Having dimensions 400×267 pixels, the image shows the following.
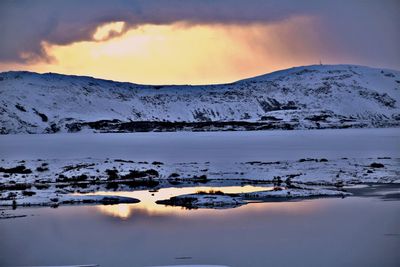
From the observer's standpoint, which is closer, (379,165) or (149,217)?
(149,217)

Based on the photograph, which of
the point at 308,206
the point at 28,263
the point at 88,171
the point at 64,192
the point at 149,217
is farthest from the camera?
the point at 88,171

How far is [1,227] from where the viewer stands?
25359 mm

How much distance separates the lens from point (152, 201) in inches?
1286

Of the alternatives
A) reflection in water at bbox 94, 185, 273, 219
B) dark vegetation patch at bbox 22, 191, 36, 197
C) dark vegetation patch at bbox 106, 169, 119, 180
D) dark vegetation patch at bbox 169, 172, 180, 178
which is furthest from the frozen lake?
dark vegetation patch at bbox 22, 191, 36, 197

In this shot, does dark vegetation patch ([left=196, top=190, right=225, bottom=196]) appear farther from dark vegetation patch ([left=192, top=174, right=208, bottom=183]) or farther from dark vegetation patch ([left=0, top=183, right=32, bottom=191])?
dark vegetation patch ([left=0, top=183, right=32, bottom=191])

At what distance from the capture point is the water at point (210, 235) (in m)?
19.8

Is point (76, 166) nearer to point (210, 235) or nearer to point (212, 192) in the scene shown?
point (212, 192)

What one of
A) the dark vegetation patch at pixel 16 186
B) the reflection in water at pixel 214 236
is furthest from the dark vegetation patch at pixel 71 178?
the reflection in water at pixel 214 236

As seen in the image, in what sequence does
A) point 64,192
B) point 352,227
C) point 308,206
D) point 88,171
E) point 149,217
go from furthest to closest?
point 88,171 → point 64,192 → point 308,206 → point 149,217 → point 352,227

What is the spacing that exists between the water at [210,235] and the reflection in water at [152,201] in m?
0.07

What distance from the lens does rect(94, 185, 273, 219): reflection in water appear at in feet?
95.1

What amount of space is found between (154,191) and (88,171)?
33.6ft

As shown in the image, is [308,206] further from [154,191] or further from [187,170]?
[187,170]

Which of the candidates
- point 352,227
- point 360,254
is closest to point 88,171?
point 352,227
